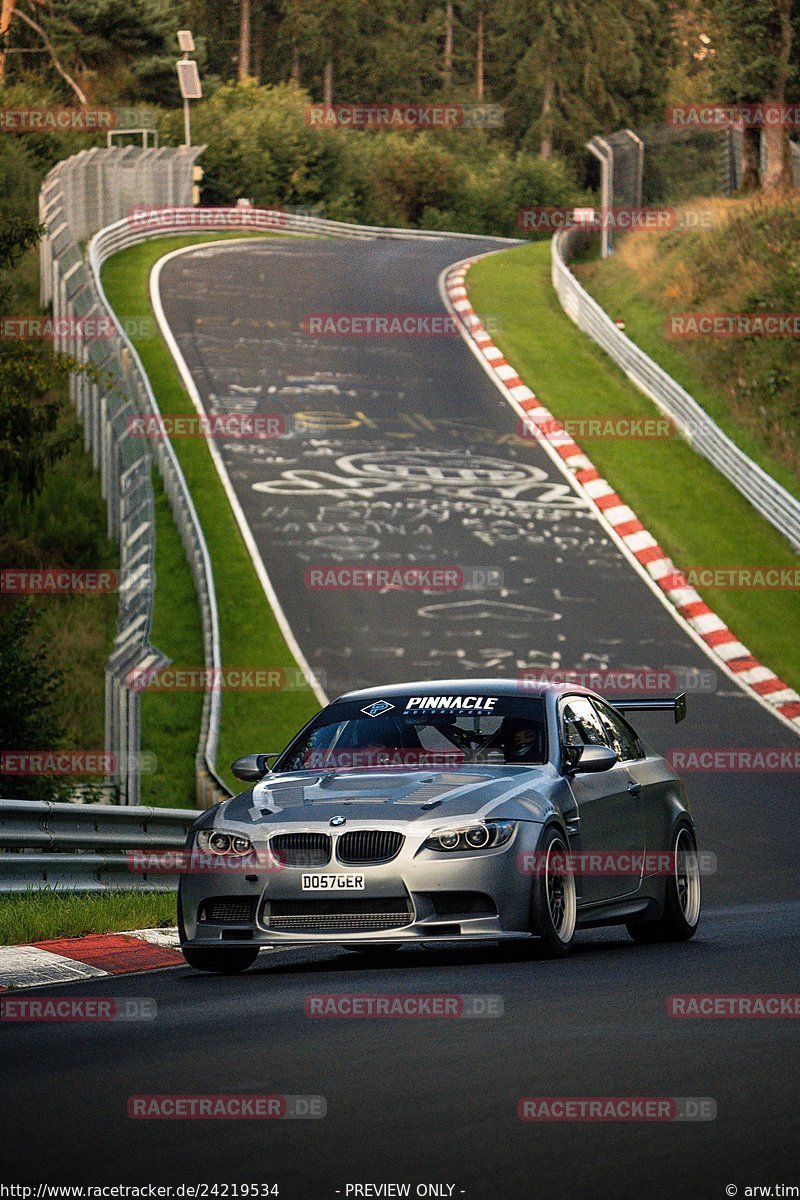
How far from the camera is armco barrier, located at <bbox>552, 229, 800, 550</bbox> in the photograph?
30250mm

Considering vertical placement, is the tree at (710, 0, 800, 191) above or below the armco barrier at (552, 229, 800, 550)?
above

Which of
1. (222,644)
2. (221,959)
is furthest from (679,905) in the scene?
(222,644)

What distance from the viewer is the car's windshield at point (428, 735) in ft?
34.3

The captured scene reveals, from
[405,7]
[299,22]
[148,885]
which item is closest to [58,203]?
[148,885]

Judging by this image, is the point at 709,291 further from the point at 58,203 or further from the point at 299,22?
the point at 299,22

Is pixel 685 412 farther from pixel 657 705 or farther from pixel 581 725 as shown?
pixel 581 725

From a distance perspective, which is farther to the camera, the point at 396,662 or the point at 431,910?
the point at 396,662

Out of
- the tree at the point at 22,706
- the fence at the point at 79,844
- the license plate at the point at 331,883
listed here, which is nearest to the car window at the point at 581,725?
the license plate at the point at 331,883

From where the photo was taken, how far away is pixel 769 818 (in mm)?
17766

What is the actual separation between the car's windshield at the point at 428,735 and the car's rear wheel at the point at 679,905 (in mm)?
1321

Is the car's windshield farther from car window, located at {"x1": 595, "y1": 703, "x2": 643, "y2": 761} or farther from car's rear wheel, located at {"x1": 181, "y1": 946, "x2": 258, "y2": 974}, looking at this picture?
car's rear wheel, located at {"x1": 181, "y1": 946, "x2": 258, "y2": 974}

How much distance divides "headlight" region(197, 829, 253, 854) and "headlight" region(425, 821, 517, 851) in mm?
931

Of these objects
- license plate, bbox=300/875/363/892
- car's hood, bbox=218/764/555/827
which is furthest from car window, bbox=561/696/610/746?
license plate, bbox=300/875/363/892

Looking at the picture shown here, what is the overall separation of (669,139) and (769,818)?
1404 inches
